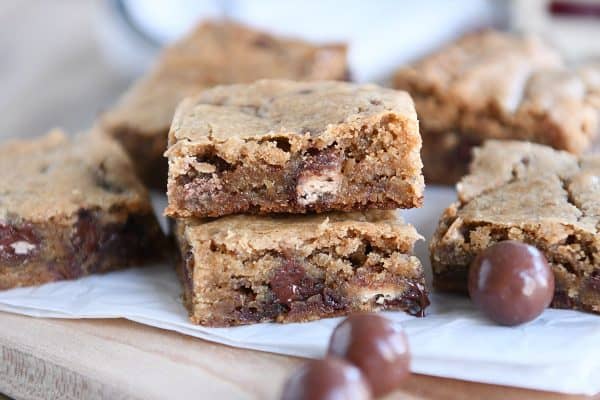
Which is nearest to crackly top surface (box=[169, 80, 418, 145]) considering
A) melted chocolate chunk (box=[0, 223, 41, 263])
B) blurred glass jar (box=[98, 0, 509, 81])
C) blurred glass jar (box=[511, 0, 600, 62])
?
melted chocolate chunk (box=[0, 223, 41, 263])

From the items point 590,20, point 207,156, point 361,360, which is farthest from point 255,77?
point 590,20

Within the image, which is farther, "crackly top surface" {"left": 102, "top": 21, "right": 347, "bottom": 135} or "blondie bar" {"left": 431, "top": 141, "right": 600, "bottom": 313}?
"crackly top surface" {"left": 102, "top": 21, "right": 347, "bottom": 135}

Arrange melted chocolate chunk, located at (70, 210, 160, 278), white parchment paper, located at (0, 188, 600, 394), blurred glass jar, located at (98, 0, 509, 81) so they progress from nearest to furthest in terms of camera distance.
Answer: white parchment paper, located at (0, 188, 600, 394)
melted chocolate chunk, located at (70, 210, 160, 278)
blurred glass jar, located at (98, 0, 509, 81)

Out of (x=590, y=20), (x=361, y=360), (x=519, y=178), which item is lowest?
(x=361, y=360)

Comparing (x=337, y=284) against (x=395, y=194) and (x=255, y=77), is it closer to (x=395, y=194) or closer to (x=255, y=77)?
(x=395, y=194)

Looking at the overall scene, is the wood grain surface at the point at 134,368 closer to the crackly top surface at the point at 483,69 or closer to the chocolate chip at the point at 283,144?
the chocolate chip at the point at 283,144

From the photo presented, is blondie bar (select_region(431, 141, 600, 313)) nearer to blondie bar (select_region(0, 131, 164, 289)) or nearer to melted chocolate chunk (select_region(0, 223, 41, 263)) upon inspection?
blondie bar (select_region(0, 131, 164, 289))

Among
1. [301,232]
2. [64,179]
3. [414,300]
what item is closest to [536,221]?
[414,300]
